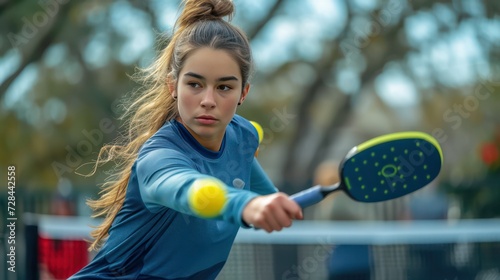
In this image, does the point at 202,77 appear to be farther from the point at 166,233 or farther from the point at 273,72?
the point at 273,72

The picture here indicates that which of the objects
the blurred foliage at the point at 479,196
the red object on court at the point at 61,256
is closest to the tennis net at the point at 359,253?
the red object on court at the point at 61,256

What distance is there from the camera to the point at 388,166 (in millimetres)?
3404

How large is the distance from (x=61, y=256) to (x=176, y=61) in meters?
3.65

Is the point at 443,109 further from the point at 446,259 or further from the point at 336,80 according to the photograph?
the point at 446,259

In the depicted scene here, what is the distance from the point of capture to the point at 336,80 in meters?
17.4

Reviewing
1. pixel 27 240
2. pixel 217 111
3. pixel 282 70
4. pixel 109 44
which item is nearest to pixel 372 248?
pixel 27 240

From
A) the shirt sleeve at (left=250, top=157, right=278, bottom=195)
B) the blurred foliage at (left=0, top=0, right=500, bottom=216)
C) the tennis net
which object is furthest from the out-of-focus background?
the shirt sleeve at (left=250, top=157, right=278, bottom=195)

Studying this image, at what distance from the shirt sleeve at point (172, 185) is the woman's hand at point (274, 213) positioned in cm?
9

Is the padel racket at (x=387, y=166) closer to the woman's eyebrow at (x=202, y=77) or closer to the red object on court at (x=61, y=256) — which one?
the woman's eyebrow at (x=202, y=77)

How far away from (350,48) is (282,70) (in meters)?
1.26

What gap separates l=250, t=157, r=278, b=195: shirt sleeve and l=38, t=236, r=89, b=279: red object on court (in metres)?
2.88

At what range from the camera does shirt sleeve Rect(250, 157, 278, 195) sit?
13.8ft

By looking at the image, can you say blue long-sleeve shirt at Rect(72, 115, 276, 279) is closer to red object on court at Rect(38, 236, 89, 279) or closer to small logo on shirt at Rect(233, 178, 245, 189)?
small logo on shirt at Rect(233, 178, 245, 189)

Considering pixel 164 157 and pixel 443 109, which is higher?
pixel 443 109
